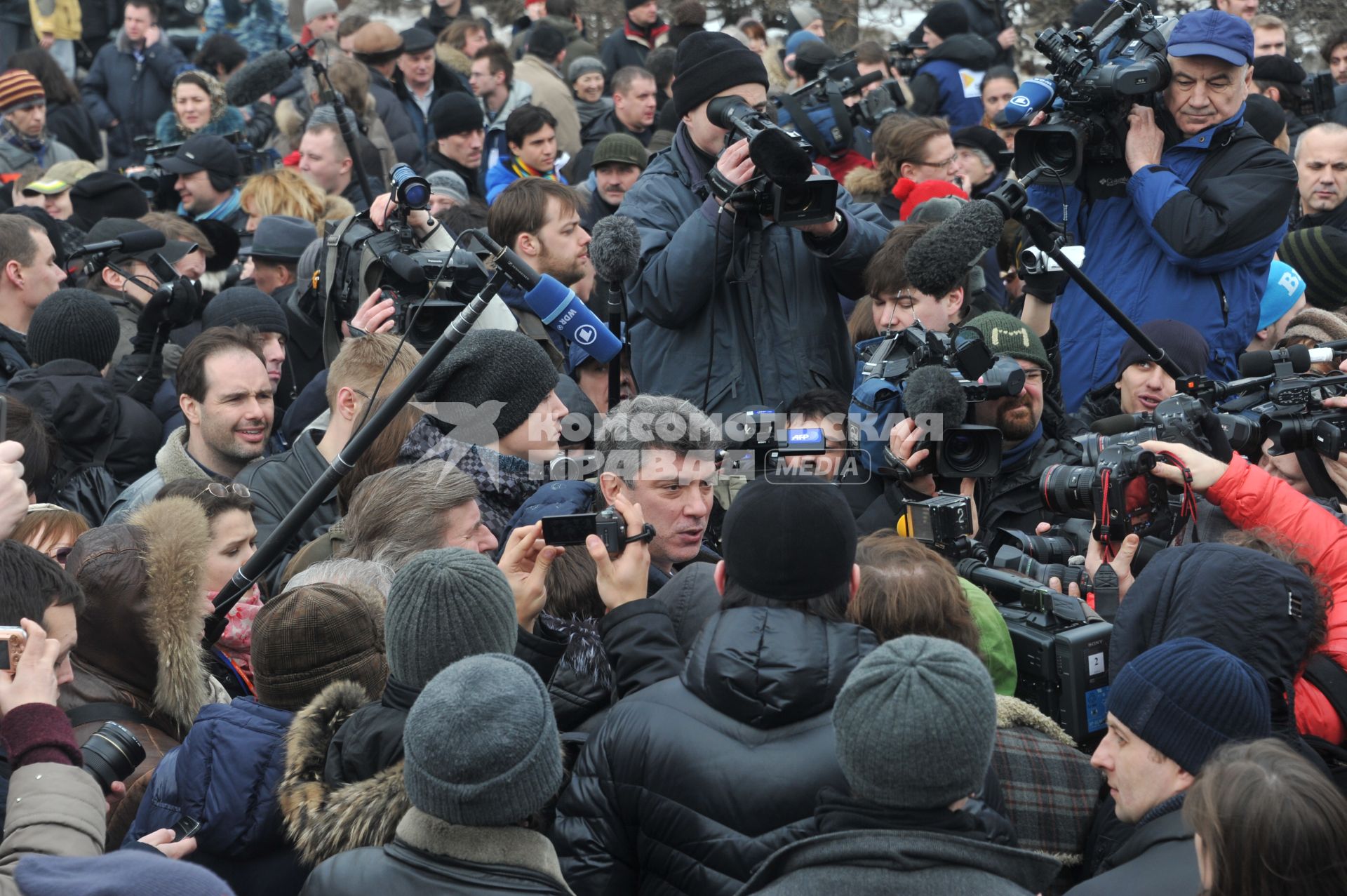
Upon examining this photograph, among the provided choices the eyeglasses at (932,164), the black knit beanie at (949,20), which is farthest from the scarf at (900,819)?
the black knit beanie at (949,20)

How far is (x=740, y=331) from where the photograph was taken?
15.9ft

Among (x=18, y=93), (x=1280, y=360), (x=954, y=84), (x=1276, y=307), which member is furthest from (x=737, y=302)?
(x=18, y=93)

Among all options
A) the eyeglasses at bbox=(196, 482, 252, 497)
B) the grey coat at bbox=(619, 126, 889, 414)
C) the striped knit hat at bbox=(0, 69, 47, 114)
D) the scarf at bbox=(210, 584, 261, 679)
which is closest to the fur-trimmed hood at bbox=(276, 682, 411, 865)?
the scarf at bbox=(210, 584, 261, 679)

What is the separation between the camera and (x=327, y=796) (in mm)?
2594

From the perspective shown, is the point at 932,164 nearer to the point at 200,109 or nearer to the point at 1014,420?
the point at 1014,420

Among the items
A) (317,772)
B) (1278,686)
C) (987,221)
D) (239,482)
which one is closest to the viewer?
(317,772)

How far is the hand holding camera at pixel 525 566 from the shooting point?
10.4 feet

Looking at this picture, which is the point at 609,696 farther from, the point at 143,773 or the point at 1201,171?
the point at 1201,171

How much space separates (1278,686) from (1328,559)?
0.65 metres

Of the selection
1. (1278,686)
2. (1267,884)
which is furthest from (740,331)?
(1267,884)

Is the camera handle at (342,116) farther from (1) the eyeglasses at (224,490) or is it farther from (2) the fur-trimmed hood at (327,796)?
(2) the fur-trimmed hood at (327,796)

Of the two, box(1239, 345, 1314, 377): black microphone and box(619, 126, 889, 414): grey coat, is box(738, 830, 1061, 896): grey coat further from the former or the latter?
box(619, 126, 889, 414): grey coat

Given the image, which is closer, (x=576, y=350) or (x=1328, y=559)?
(x=1328, y=559)

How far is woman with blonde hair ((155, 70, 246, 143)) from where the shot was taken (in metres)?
8.98
